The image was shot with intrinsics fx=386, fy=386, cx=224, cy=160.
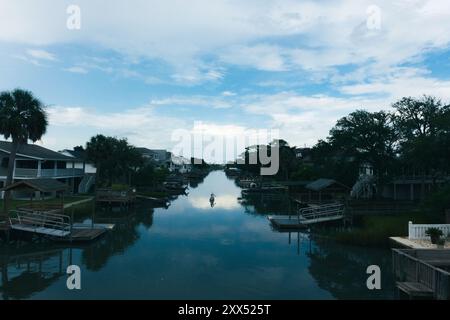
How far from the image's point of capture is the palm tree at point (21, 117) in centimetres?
3878

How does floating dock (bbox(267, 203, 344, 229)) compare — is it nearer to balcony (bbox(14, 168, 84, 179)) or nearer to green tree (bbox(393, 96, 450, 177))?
green tree (bbox(393, 96, 450, 177))

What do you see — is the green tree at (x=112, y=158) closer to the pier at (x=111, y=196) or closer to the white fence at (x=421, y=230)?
the pier at (x=111, y=196)

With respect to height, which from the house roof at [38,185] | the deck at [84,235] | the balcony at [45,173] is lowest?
the deck at [84,235]

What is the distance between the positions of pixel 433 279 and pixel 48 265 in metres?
21.4

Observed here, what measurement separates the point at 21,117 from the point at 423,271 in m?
38.4

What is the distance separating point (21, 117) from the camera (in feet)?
130

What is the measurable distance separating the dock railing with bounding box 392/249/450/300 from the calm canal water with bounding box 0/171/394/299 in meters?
1.43

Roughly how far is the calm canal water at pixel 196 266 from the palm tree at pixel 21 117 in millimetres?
14432

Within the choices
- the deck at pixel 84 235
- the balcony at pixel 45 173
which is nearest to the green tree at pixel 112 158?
the balcony at pixel 45 173

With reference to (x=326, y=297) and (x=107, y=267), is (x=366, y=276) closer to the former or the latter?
(x=326, y=297)

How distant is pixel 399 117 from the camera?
5034cm

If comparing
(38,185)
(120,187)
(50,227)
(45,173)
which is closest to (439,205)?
(50,227)

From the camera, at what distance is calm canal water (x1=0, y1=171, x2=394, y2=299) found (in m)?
19.0

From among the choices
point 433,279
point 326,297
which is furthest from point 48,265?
point 433,279
